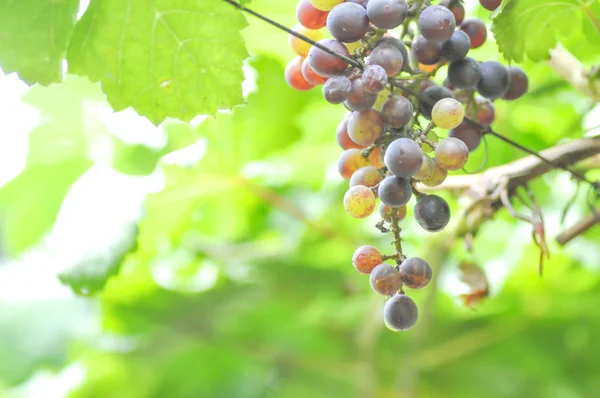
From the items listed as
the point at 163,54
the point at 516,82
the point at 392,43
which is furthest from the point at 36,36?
the point at 516,82

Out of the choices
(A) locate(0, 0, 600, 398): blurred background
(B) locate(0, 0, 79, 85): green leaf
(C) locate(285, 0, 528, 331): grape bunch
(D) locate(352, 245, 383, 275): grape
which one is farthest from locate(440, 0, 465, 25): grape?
(A) locate(0, 0, 600, 398): blurred background

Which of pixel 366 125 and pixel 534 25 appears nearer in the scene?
pixel 366 125

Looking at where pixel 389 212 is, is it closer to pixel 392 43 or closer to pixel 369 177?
pixel 369 177

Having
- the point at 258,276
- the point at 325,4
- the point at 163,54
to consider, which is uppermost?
the point at 325,4

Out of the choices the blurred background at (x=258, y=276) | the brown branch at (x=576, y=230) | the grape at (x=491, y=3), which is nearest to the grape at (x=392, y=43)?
the grape at (x=491, y=3)

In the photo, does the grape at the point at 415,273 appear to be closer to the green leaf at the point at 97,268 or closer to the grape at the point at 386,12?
the grape at the point at 386,12

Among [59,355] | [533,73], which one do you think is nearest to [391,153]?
[533,73]
